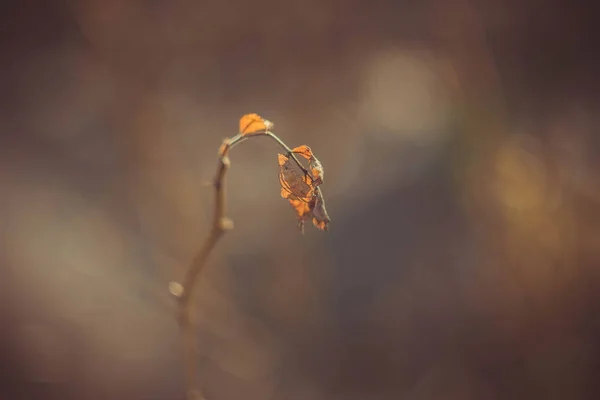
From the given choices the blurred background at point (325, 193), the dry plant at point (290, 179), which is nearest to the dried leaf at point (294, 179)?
the dry plant at point (290, 179)

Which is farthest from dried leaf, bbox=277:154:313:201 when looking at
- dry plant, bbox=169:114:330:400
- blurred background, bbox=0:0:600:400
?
blurred background, bbox=0:0:600:400

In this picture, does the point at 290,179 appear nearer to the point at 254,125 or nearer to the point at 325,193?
the point at 254,125

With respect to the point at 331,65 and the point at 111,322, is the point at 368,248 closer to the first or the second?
the point at 331,65

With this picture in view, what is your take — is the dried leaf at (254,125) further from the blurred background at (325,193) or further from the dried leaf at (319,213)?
the blurred background at (325,193)

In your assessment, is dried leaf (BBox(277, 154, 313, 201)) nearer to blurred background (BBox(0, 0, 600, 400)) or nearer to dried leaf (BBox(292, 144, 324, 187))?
dried leaf (BBox(292, 144, 324, 187))

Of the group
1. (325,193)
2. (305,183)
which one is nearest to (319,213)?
(305,183)

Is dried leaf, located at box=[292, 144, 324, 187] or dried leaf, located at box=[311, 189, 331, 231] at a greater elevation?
dried leaf, located at box=[292, 144, 324, 187]

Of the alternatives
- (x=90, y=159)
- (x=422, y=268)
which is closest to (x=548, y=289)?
(x=422, y=268)
